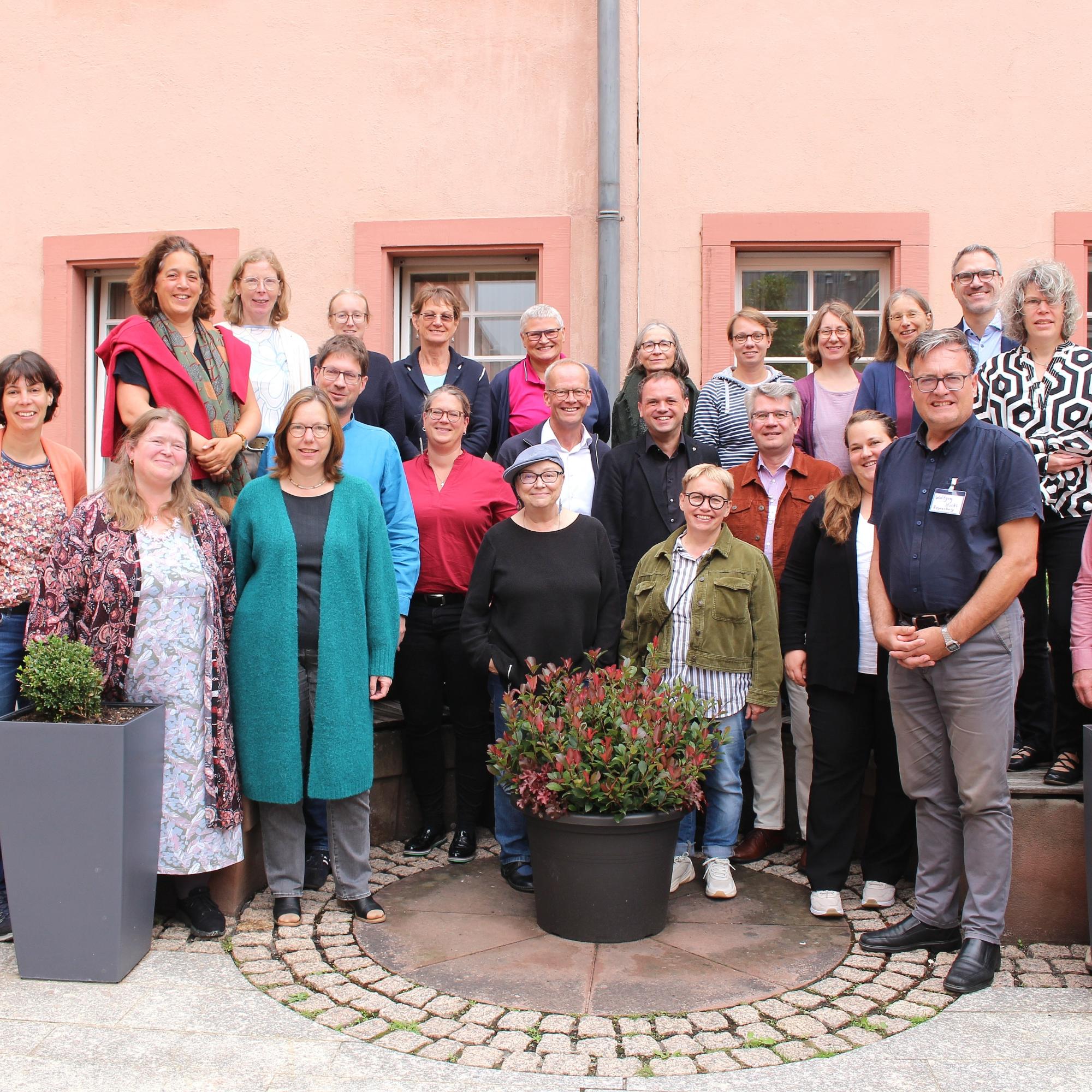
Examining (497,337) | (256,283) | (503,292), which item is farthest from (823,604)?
(503,292)

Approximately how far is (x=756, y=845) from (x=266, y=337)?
2.91 m

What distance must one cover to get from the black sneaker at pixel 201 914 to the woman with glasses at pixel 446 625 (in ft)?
3.15

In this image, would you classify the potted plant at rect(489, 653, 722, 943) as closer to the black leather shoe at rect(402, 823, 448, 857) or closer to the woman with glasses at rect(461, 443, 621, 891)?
the woman with glasses at rect(461, 443, 621, 891)

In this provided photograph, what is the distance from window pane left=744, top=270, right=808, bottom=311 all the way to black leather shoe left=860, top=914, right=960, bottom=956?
14.1 ft

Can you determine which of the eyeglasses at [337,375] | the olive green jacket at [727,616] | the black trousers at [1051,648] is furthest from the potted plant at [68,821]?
the black trousers at [1051,648]

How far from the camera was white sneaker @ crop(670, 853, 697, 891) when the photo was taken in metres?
4.35

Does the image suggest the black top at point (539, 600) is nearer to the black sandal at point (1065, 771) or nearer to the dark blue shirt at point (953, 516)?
the dark blue shirt at point (953, 516)

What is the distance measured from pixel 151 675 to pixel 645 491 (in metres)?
2.02

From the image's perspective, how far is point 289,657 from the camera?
393 centimetres

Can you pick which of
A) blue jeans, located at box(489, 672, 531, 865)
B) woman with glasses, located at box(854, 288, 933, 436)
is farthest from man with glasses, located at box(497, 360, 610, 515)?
woman with glasses, located at box(854, 288, 933, 436)

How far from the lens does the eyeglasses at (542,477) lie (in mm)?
4184

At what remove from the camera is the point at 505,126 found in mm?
7012

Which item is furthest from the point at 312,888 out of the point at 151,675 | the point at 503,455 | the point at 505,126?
the point at 505,126

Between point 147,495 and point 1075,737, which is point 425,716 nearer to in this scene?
point 147,495
